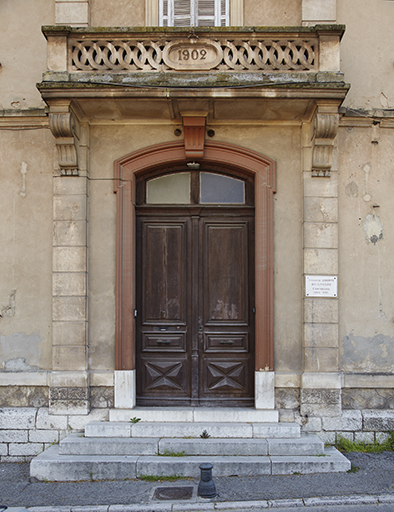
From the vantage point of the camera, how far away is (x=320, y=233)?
622cm

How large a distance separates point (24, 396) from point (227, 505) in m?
3.28

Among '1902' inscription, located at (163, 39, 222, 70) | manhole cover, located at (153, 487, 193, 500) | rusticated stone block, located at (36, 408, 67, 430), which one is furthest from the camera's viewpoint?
rusticated stone block, located at (36, 408, 67, 430)

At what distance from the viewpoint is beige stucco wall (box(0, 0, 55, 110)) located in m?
6.51

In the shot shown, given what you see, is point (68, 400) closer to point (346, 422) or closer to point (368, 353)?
point (346, 422)

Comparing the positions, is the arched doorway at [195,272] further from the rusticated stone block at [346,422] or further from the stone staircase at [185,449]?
the rusticated stone block at [346,422]

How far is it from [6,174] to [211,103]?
317cm

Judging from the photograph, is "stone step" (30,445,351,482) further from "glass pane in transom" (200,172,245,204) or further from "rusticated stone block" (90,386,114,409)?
"glass pane in transom" (200,172,245,204)

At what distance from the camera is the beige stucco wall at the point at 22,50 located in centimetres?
651

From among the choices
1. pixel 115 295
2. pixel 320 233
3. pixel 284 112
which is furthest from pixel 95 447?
pixel 284 112

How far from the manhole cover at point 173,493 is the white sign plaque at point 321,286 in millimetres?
2951

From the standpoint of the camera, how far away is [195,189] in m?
6.58

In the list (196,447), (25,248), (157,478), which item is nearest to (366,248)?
(196,447)

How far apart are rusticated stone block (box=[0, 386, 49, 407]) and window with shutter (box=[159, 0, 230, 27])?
5.76 metres

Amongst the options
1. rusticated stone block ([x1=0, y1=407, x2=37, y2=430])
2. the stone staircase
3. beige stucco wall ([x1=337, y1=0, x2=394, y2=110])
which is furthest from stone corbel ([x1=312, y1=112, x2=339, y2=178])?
rusticated stone block ([x1=0, y1=407, x2=37, y2=430])
